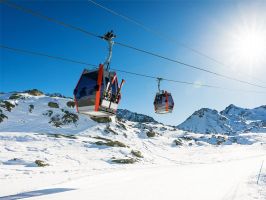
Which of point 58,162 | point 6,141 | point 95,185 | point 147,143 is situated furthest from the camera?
point 147,143

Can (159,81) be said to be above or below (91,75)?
above

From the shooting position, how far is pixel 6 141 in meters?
32.8

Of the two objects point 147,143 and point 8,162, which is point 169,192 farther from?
point 147,143

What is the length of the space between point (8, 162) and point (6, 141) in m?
8.98

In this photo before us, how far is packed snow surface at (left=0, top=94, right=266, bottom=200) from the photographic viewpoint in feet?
38.1

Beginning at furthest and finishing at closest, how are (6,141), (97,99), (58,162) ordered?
(6,141)
(58,162)
(97,99)

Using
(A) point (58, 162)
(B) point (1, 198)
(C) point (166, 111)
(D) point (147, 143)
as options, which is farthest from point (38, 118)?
(B) point (1, 198)

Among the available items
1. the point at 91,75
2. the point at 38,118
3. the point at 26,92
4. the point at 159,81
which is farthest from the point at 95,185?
the point at 26,92

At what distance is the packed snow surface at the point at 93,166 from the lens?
11.6 meters

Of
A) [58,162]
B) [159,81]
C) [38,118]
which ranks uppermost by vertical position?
[159,81]

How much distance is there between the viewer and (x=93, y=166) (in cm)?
2655

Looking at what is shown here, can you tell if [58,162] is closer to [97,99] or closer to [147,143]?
[97,99]

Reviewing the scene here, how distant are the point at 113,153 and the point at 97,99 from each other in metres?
22.5

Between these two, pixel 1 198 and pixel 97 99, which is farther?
pixel 97 99
